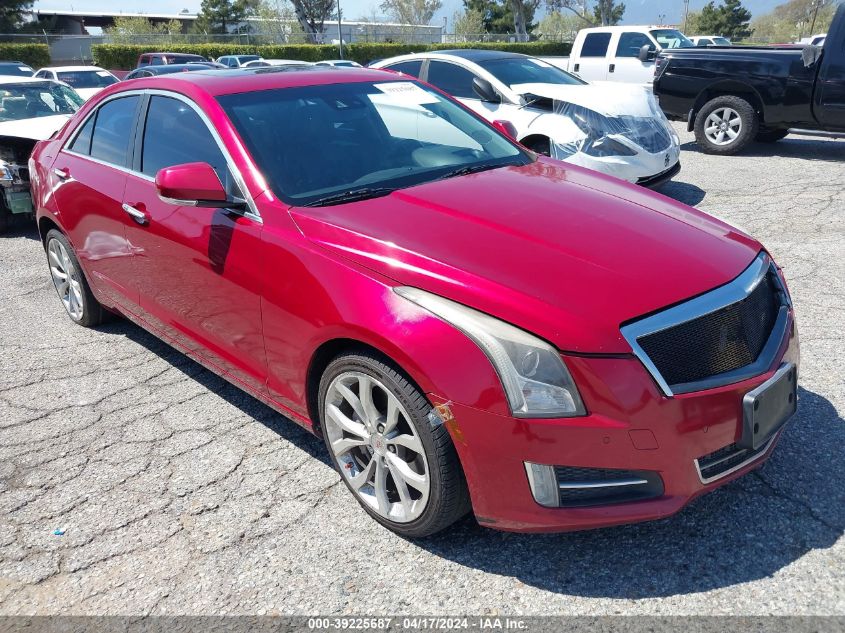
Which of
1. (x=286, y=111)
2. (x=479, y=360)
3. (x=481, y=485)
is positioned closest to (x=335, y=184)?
(x=286, y=111)

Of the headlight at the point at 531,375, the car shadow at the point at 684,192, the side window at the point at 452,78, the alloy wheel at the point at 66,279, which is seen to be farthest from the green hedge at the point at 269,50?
the headlight at the point at 531,375

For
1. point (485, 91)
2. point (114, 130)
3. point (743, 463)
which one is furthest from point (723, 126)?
point (743, 463)

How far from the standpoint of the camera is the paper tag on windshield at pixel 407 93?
3.94 meters

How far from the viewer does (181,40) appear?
146 ft

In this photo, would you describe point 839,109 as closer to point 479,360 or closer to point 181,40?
point 479,360

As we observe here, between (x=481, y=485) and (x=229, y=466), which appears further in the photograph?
(x=229, y=466)

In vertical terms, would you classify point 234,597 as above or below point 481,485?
below

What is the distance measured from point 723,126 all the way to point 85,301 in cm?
888

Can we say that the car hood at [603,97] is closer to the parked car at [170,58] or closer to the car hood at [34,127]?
the car hood at [34,127]

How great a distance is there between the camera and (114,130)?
422cm

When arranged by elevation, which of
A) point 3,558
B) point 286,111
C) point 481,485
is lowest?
point 3,558

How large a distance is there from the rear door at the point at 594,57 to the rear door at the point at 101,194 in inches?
534

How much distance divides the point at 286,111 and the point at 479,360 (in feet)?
6.04

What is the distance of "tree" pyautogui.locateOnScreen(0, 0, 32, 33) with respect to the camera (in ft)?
134
